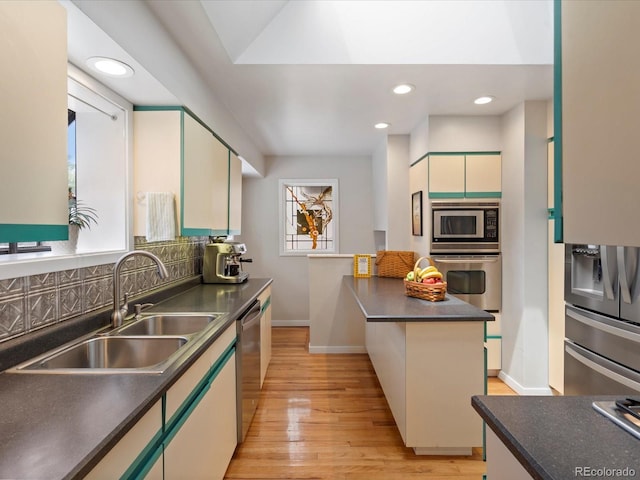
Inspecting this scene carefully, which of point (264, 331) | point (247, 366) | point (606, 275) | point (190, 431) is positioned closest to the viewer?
point (190, 431)

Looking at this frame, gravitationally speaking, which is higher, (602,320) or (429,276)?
(429,276)

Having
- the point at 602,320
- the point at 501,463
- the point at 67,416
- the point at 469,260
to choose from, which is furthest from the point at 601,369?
the point at 67,416

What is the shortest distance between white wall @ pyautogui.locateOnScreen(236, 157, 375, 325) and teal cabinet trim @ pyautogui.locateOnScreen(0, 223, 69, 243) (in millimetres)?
4064

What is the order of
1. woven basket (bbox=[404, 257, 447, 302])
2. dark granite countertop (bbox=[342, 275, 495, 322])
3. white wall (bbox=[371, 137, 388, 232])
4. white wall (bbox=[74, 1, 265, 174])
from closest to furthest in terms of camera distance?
white wall (bbox=[74, 1, 265, 174]) < dark granite countertop (bbox=[342, 275, 495, 322]) < woven basket (bbox=[404, 257, 447, 302]) < white wall (bbox=[371, 137, 388, 232])

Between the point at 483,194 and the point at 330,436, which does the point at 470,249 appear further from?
the point at 330,436

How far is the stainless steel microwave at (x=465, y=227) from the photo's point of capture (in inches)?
124

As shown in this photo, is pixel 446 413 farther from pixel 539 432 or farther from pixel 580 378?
pixel 539 432

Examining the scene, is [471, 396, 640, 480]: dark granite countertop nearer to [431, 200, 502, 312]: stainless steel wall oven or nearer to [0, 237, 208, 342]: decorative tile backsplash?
[0, 237, 208, 342]: decorative tile backsplash

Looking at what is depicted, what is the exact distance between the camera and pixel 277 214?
16.6ft

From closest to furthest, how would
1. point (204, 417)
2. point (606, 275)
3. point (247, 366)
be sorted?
point (204, 417) → point (606, 275) → point (247, 366)

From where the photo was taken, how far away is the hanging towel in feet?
6.34

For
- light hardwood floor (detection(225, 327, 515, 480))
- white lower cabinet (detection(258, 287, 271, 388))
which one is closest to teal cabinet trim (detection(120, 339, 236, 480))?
light hardwood floor (detection(225, 327, 515, 480))

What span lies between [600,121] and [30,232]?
127 centimetres

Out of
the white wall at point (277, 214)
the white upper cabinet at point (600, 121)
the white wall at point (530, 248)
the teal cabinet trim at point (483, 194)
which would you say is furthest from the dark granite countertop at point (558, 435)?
the white wall at point (277, 214)
